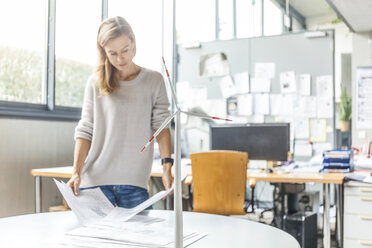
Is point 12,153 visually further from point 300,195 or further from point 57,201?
point 300,195

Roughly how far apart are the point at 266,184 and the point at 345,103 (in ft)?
8.61

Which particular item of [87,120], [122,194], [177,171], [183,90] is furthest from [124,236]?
[183,90]

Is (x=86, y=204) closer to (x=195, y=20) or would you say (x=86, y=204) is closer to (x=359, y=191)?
(x=359, y=191)

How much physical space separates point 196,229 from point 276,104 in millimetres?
3404

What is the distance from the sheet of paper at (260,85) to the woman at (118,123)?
2.89 m

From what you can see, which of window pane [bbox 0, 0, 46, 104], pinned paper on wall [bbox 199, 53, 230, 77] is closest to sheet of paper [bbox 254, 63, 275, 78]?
pinned paper on wall [bbox 199, 53, 230, 77]

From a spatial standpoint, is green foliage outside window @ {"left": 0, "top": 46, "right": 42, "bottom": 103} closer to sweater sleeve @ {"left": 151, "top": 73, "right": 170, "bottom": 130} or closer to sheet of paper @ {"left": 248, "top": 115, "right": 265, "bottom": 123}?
sweater sleeve @ {"left": 151, "top": 73, "right": 170, "bottom": 130}

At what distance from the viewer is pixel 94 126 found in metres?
1.63

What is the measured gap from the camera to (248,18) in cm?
660

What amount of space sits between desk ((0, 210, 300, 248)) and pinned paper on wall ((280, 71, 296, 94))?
3.20m

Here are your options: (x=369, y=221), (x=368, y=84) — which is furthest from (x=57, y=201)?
(x=368, y=84)

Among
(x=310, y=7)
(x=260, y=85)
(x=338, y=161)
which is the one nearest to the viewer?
(x=338, y=161)

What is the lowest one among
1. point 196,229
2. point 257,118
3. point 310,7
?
point 196,229

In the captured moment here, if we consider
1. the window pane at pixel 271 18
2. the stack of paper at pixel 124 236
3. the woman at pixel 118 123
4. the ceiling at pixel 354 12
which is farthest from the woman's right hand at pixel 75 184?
the window pane at pixel 271 18
